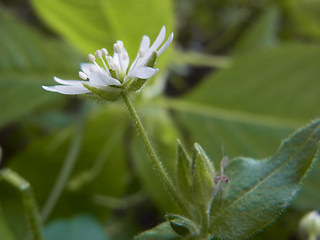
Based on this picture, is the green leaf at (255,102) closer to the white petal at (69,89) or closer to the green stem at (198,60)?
the green stem at (198,60)

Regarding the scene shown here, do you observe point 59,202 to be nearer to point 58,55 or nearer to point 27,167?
point 27,167

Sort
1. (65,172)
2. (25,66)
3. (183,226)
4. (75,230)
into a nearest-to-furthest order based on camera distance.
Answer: (183,226) < (75,230) < (65,172) < (25,66)

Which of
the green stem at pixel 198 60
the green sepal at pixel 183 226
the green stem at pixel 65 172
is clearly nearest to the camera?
the green sepal at pixel 183 226

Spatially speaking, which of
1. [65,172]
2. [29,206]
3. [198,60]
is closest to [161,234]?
[29,206]

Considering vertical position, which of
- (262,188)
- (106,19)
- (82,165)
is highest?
(106,19)

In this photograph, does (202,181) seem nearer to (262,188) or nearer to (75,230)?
(262,188)

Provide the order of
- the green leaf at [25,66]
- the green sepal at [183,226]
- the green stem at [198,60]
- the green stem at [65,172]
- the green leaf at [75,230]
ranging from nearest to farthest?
1. the green sepal at [183,226]
2. the green leaf at [75,230]
3. the green stem at [65,172]
4. the green leaf at [25,66]
5. the green stem at [198,60]

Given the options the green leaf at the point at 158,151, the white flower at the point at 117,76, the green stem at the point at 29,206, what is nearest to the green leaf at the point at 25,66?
the green leaf at the point at 158,151
